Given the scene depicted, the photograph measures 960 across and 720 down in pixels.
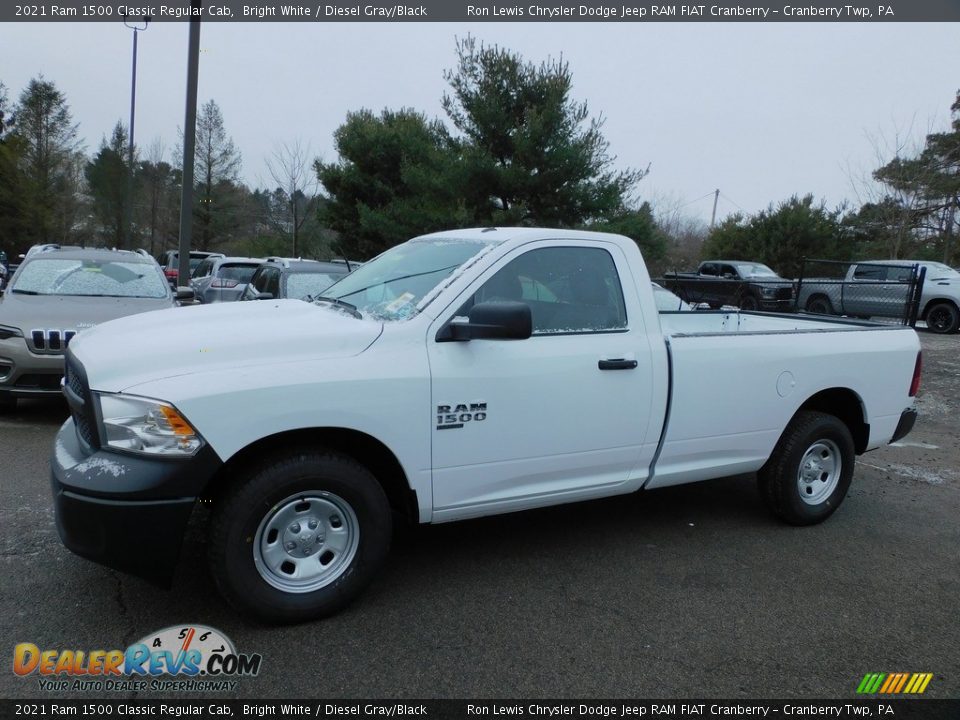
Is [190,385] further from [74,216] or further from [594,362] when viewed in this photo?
[74,216]

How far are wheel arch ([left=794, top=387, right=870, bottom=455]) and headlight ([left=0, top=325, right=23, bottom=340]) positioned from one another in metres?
6.58

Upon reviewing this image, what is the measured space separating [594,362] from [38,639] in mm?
2874

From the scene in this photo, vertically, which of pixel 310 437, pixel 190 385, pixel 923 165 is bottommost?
pixel 310 437

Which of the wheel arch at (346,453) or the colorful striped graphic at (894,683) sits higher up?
the wheel arch at (346,453)

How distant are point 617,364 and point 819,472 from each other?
81.8 inches

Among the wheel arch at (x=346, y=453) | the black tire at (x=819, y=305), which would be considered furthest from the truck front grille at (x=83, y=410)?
the black tire at (x=819, y=305)

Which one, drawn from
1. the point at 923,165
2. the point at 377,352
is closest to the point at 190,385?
the point at 377,352

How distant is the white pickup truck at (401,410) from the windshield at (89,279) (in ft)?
14.7

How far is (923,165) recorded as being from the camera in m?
26.9

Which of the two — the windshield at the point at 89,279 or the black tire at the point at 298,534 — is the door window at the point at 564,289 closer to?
the black tire at the point at 298,534

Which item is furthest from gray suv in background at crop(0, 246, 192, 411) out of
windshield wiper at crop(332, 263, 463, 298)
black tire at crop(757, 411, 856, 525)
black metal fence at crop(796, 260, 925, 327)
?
black metal fence at crop(796, 260, 925, 327)

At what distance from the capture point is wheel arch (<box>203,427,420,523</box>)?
3.16 meters

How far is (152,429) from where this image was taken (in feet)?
9.55

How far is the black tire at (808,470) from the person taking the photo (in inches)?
186
